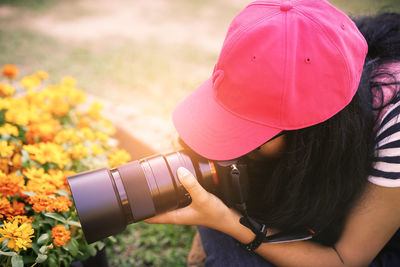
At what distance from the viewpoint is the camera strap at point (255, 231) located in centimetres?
95

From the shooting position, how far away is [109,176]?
36.0 inches

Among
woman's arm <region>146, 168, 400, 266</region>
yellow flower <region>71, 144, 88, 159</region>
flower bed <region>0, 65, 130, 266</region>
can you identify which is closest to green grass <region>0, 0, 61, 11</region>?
flower bed <region>0, 65, 130, 266</region>

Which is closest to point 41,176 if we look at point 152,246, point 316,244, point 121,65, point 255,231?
point 255,231

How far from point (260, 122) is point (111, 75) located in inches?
106

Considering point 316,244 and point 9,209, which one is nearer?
point 9,209

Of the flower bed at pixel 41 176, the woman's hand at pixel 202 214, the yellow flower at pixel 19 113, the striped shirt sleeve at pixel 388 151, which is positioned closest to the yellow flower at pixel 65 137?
the flower bed at pixel 41 176

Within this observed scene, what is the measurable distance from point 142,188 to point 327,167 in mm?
586

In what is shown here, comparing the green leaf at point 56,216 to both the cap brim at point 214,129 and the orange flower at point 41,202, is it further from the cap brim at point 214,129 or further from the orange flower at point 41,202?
the cap brim at point 214,129

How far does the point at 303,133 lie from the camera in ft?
2.89

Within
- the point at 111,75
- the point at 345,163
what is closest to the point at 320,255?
the point at 345,163

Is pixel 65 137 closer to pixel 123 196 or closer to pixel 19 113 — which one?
pixel 19 113

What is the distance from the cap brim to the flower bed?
37 cm

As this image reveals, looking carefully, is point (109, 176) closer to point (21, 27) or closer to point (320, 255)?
point (320, 255)

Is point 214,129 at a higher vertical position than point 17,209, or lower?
higher
